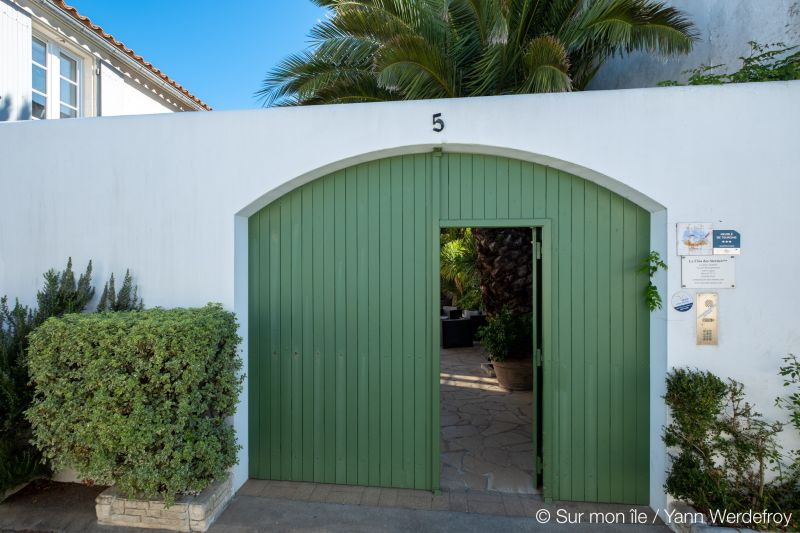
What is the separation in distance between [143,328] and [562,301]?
10.9 feet

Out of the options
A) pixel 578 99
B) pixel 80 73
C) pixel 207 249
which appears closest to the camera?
pixel 578 99

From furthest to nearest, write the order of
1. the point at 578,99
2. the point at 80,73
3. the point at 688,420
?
the point at 80,73 → the point at 578,99 → the point at 688,420

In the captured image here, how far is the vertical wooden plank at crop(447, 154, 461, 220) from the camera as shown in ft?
12.5

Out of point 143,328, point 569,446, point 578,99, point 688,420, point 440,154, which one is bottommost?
point 569,446

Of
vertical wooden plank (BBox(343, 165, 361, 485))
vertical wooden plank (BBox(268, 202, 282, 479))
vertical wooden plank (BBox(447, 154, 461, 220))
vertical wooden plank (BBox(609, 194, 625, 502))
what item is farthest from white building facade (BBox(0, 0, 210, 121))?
vertical wooden plank (BBox(609, 194, 625, 502))

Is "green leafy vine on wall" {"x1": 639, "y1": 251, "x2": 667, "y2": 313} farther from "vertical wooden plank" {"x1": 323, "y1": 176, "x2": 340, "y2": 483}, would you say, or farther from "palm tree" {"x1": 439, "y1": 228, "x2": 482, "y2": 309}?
"palm tree" {"x1": 439, "y1": 228, "x2": 482, "y2": 309}

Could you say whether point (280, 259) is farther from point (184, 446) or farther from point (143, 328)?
point (184, 446)

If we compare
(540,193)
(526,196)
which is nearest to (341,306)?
(526,196)

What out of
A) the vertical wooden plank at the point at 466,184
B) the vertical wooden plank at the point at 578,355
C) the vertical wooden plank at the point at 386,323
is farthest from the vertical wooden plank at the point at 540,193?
the vertical wooden plank at the point at 386,323

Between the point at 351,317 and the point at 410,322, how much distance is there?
545 mm

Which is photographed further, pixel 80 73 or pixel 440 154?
pixel 80 73

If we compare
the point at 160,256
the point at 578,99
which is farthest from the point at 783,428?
the point at 160,256

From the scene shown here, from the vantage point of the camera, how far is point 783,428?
3232mm

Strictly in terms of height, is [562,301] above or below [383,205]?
below
